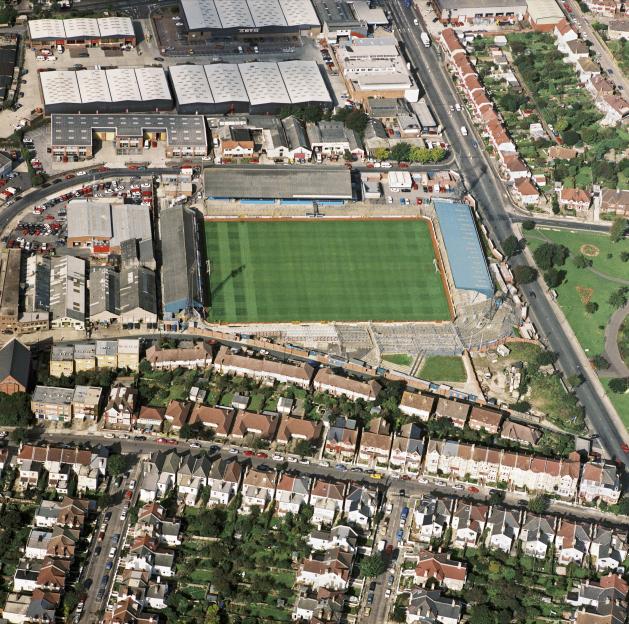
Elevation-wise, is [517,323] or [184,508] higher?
[517,323]

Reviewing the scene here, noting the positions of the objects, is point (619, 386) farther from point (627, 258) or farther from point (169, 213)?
point (169, 213)

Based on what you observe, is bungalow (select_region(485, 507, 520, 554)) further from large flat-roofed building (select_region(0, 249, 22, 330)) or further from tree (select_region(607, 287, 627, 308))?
large flat-roofed building (select_region(0, 249, 22, 330))

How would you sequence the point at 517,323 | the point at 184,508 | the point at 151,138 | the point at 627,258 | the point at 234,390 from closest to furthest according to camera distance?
the point at 184,508
the point at 234,390
the point at 517,323
the point at 627,258
the point at 151,138

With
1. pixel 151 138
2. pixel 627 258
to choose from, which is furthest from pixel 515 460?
pixel 151 138

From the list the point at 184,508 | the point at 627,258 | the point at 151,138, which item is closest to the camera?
the point at 184,508

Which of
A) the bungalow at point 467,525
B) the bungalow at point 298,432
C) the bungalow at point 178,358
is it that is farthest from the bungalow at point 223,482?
the bungalow at point 467,525

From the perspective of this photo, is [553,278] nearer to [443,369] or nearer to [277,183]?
[443,369]

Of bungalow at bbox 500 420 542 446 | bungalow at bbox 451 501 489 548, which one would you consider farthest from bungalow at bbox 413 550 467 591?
bungalow at bbox 500 420 542 446
